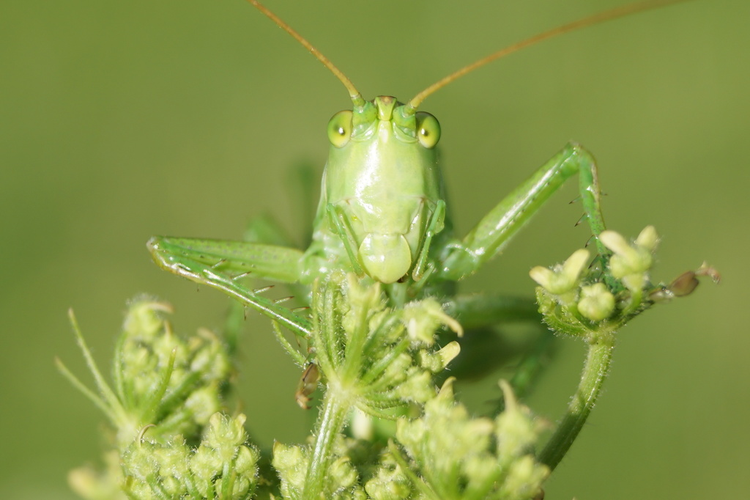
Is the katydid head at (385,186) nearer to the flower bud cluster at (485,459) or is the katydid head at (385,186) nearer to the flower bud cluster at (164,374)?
the flower bud cluster at (164,374)

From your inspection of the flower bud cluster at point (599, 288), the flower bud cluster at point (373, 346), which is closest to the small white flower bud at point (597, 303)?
the flower bud cluster at point (599, 288)

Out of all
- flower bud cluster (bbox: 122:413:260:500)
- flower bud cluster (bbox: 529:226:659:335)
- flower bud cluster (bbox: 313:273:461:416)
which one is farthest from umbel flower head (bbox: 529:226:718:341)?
flower bud cluster (bbox: 122:413:260:500)

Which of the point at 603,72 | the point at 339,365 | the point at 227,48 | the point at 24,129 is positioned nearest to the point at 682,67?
the point at 603,72

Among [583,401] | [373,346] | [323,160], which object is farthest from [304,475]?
[323,160]

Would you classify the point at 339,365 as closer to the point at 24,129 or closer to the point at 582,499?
the point at 582,499

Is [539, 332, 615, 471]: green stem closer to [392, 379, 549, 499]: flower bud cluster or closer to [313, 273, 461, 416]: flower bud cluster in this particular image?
[392, 379, 549, 499]: flower bud cluster

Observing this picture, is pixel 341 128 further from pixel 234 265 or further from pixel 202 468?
pixel 202 468
